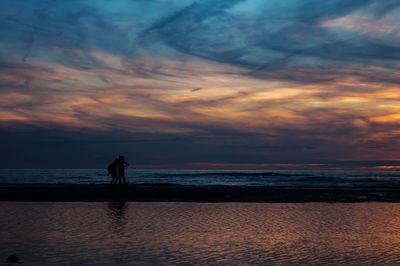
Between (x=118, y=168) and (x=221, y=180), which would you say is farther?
(x=221, y=180)

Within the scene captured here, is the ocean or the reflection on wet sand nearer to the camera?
the reflection on wet sand

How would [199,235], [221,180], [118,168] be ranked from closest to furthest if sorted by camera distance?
[199,235], [118,168], [221,180]

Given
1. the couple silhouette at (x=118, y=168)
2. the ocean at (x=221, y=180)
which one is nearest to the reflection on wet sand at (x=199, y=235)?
the couple silhouette at (x=118, y=168)

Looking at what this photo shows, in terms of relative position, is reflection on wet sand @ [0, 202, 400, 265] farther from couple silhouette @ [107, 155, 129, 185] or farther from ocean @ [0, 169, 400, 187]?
ocean @ [0, 169, 400, 187]

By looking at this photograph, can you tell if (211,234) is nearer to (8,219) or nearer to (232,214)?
(232,214)

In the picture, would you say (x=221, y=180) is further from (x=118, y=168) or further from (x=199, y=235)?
(x=199, y=235)

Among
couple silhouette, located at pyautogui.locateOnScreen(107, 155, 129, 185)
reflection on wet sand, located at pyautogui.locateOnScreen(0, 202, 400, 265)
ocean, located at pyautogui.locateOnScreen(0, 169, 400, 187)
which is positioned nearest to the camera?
reflection on wet sand, located at pyautogui.locateOnScreen(0, 202, 400, 265)

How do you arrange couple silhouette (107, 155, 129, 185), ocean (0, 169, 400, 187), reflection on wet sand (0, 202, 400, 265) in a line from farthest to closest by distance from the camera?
ocean (0, 169, 400, 187)
couple silhouette (107, 155, 129, 185)
reflection on wet sand (0, 202, 400, 265)

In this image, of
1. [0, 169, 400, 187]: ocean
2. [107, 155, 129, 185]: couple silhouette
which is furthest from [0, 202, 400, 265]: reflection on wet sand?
[0, 169, 400, 187]: ocean

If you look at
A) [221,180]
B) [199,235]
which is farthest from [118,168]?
[221,180]

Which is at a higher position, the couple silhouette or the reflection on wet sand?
the couple silhouette

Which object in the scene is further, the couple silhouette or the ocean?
the ocean

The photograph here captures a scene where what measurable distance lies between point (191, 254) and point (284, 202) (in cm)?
1768

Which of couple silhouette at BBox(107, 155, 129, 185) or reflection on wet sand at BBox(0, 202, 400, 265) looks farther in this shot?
couple silhouette at BBox(107, 155, 129, 185)
